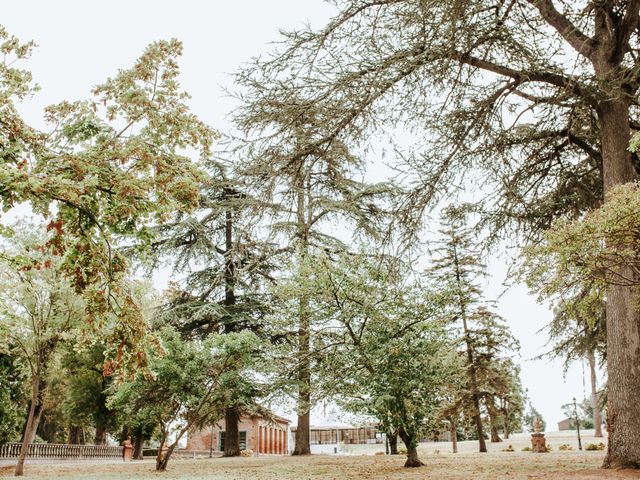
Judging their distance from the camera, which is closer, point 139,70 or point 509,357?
point 139,70

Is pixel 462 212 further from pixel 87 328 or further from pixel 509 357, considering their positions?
pixel 509 357

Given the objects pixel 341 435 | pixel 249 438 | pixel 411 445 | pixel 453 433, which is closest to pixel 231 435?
pixel 453 433

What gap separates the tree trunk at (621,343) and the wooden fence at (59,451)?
90.7 ft

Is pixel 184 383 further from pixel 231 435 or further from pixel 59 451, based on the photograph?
pixel 59 451

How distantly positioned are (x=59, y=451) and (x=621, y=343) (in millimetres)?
29598

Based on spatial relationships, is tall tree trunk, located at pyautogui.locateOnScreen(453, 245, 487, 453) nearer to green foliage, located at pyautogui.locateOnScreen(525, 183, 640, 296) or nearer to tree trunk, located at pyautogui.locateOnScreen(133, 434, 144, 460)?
green foliage, located at pyautogui.locateOnScreen(525, 183, 640, 296)

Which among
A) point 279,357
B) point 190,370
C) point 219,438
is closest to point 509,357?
point 279,357

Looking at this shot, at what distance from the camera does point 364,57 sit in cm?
895

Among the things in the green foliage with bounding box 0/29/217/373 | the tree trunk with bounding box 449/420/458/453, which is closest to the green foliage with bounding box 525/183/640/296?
the green foliage with bounding box 0/29/217/373

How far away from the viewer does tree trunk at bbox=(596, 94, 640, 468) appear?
350 inches

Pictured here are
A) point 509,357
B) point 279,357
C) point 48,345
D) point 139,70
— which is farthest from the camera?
point 509,357

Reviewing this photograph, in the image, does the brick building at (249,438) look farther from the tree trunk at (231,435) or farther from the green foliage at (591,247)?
the green foliage at (591,247)

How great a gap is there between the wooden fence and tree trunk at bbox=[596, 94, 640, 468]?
27.6m

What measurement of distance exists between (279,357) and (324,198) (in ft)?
29.5
